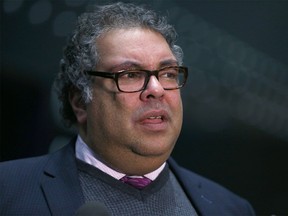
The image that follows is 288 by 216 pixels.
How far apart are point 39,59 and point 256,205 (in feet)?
4.06

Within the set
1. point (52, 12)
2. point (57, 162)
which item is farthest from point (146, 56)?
point (52, 12)

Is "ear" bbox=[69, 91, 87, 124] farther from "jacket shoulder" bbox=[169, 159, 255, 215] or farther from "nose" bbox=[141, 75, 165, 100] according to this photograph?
"jacket shoulder" bbox=[169, 159, 255, 215]

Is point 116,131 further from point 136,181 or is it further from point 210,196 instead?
point 210,196

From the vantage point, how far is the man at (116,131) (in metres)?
1.54

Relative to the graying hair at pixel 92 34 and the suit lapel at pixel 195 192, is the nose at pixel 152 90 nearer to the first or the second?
the graying hair at pixel 92 34

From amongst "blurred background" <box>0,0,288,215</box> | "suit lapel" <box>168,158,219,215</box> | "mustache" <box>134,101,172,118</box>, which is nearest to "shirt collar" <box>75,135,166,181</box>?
"suit lapel" <box>168,158,219,215</box>

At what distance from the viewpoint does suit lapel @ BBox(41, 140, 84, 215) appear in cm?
149

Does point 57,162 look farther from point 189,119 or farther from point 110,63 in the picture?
point 189,119

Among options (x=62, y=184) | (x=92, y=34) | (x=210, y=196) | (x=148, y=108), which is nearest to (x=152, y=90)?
(x=148, y=108)

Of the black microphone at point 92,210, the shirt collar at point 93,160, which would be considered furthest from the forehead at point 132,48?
the black microphone at point 92,210

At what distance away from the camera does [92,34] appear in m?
1.68

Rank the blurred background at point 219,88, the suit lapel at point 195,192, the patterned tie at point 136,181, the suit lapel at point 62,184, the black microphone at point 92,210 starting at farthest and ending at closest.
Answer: the blurred background at point 219,88, the suit lapel at point 195,192, the patterned tie at point 136,181, the suit lapel at point 62,184, the black microphone at point 92,210

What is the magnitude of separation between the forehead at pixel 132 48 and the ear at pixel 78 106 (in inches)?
8.3

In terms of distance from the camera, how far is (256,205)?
215 centimetres
